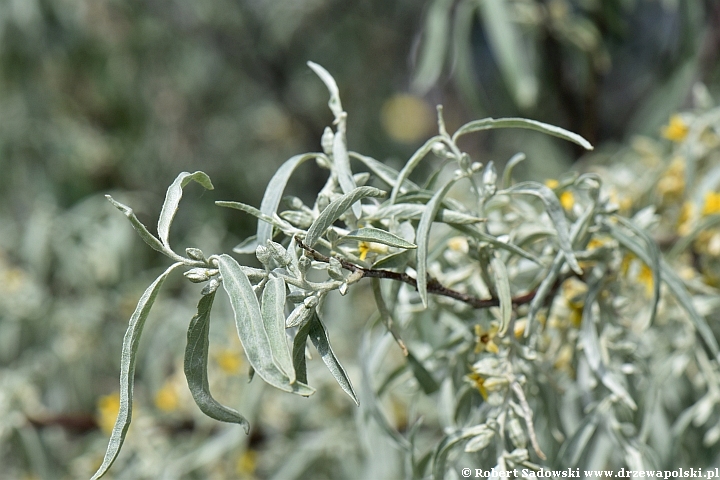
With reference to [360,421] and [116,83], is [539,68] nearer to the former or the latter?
[360,421]

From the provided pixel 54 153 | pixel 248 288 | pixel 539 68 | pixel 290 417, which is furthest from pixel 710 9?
pixel 54 153

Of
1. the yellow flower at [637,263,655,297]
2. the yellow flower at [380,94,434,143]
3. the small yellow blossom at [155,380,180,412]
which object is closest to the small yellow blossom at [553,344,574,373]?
the yellow flower at [637,263,655,297]

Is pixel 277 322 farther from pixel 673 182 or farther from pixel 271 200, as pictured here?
pixel 673 182

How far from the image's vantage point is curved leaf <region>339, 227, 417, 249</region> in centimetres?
46

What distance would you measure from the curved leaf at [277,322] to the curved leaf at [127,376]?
0.06m

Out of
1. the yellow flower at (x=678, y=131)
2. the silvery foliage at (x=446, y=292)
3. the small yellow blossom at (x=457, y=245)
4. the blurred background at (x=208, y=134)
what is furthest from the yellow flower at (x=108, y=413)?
the yellow flower at (x=678, y=131)

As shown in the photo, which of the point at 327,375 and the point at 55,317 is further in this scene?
the point at 55,317

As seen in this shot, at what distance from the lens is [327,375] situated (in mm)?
1169

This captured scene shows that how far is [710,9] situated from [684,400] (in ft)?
3.48

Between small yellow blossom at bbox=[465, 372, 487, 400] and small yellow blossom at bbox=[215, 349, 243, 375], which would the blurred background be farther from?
small yellow blossom at bbox=[465, 372, 487, 400]

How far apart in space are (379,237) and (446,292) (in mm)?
108

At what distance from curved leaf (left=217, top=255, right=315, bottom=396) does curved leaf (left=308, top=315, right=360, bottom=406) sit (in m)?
0.04

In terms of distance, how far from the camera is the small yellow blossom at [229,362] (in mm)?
1138

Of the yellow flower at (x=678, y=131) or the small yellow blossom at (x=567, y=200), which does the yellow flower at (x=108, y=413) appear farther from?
the yellow flower at (x=678, y=131)
